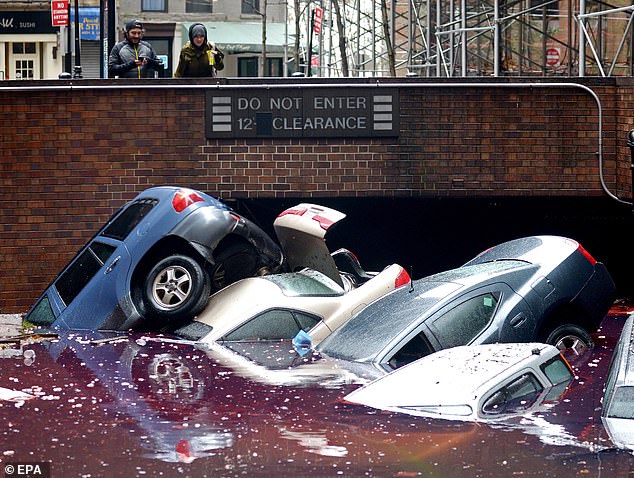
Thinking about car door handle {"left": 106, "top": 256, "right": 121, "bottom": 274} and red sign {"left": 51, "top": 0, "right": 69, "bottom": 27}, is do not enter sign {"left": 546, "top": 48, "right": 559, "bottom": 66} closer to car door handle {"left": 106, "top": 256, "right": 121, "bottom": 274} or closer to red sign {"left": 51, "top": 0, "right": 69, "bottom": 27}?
red sign {"left": 51, "top": 0, "right": 69, "bottom": 27}

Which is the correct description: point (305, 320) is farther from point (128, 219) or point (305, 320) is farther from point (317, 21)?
point (317, 21)

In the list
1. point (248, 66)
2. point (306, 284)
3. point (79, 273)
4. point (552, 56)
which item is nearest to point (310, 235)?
point (306, 284)

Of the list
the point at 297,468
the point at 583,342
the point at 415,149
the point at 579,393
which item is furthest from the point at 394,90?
the point at 297,468

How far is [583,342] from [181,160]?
611cm

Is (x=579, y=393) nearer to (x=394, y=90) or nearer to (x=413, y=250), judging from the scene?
(x=394, y=90)

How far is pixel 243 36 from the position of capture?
1868 inches

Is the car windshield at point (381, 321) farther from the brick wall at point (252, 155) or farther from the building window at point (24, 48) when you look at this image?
the building window at point (24, 48)

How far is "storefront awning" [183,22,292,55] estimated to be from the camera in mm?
46312

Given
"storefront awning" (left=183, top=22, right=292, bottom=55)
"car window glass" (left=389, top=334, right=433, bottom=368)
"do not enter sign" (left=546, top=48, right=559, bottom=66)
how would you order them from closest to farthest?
"car window glass" (left=389, top=334, right=433, bottom=368)
"do not enter sign" (left=546, top=48, right=559, bottom=66)
"storefront awning" (left=183, top=22, right=292, bottom=55)

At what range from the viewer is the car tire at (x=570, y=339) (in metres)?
10.4

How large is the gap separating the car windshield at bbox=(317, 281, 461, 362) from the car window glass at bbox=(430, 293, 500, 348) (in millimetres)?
180

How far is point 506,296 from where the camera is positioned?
10.1 m

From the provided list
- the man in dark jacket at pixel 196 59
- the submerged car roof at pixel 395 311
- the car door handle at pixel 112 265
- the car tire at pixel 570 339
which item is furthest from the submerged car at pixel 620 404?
the man in dark jacket at pixel 196 59

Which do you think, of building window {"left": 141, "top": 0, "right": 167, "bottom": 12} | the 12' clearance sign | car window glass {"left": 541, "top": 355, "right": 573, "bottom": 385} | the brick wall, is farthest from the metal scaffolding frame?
building window {"left": 141, "top": 0, "right": 167, "bottom": 12}
